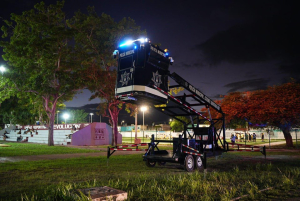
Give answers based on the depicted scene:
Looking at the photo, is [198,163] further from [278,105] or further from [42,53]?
[42,53]

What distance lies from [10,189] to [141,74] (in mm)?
5340

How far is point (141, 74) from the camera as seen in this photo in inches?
351

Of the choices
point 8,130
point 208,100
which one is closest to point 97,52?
point 208,100

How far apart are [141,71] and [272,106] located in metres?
19.7

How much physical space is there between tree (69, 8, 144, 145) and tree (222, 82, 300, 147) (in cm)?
1338

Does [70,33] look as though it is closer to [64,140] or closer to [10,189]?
[64,140]

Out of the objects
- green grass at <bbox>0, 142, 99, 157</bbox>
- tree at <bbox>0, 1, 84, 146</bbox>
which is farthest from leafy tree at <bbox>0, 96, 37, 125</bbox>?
green grass at <bbox>0, 142, 99, 157</bbox>

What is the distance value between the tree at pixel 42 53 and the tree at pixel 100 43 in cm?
113

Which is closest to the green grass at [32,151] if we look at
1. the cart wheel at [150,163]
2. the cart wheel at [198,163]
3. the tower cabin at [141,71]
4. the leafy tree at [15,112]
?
the cart wheel at [150,163]

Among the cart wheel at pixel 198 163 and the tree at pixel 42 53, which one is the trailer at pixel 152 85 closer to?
the cart wheel at pixel 198 163

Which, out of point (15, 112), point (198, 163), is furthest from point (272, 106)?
point (15, 112)

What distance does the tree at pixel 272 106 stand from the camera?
2380 centimetres

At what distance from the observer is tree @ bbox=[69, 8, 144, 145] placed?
2794 centimetres

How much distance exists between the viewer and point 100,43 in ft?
95.6
